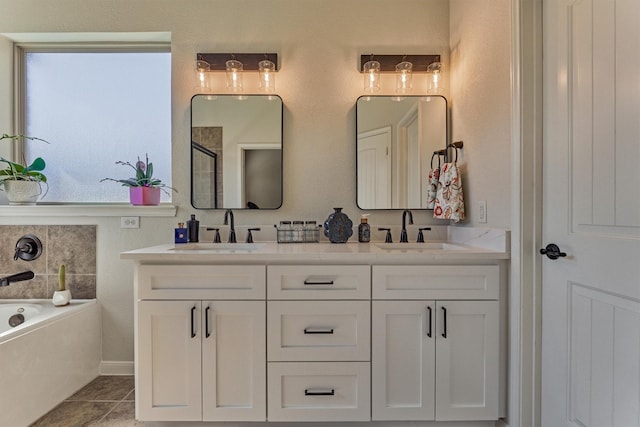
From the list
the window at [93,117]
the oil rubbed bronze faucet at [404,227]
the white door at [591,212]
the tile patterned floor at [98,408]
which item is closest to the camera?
the white door at [591,212]

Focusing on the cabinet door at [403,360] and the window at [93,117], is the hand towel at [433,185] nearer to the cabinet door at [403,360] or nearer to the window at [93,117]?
the cabinet door at [403,360]

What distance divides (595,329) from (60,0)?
3.34m

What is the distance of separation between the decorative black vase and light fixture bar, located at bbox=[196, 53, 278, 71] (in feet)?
3.53

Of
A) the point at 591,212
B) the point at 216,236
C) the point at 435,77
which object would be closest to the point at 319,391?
the point at 216,236

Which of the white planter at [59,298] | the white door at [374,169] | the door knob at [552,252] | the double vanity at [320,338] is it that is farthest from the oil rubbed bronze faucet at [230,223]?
the door knob at [552,252]

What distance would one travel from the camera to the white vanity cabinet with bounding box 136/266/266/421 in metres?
1.43

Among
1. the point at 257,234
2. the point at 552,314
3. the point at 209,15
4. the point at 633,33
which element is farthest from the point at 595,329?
the point at 209,15

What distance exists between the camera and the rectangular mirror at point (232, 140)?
2055 millimetres

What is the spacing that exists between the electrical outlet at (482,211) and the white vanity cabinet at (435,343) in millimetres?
311

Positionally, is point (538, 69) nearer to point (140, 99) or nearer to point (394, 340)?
point (394, 340)

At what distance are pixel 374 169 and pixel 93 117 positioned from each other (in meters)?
1.95

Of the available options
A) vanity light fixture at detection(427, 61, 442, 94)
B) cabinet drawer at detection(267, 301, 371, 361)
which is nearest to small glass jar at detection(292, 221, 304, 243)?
cabinet drawer at detection(267, 301, 371, 361)

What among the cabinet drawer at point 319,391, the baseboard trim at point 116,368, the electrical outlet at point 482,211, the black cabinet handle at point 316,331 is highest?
the electrical outlet at point 482,211

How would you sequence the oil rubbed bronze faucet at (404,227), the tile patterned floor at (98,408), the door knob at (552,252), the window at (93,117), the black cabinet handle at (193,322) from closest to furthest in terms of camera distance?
the door knob at (552,252)
the black cabinet handle at (193,322)
the tile patterned floor at (98,408)
the oil rubbed bronze faucet at (404,227)
the window at (93,117)
